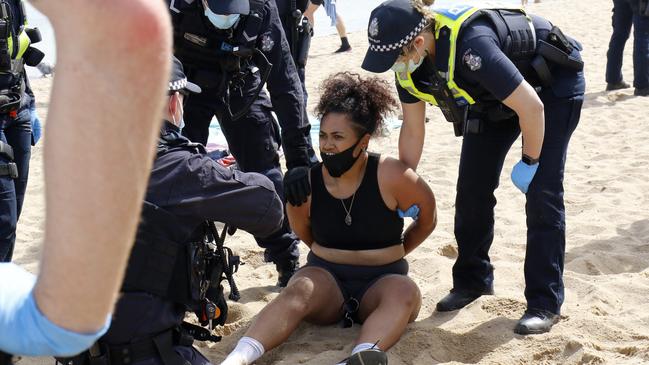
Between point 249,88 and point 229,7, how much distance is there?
0.51 metres

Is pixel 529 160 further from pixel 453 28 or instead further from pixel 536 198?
pixel 453 28

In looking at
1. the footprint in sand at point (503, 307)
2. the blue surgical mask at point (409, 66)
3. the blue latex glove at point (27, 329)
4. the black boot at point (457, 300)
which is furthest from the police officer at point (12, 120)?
the blue latex glove at point (27, 329)

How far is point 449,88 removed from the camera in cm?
340

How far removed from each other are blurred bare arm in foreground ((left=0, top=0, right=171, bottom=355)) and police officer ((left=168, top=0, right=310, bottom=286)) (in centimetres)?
304

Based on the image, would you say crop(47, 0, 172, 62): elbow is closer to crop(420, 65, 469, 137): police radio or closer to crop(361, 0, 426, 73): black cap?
crop(361, 0, 426, 73): black cap

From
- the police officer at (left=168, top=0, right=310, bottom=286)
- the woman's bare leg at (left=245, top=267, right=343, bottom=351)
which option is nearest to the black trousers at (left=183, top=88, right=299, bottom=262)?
the police officer at (left=168, top=0, right=310, bottom=286)

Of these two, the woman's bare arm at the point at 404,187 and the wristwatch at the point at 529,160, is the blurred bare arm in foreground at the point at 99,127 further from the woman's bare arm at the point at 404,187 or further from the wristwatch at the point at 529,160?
the woman's bare arm at the point at 404,187

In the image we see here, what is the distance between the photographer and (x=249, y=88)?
4.17 m

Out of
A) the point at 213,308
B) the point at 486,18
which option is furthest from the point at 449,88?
the point at 213,308

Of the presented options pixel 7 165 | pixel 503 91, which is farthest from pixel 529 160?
pixel 7 165

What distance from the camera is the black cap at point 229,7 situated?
3764mm

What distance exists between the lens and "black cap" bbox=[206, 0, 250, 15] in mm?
3764

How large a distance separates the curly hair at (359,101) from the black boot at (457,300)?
2.61ft

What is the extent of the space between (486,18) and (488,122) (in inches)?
17.7
